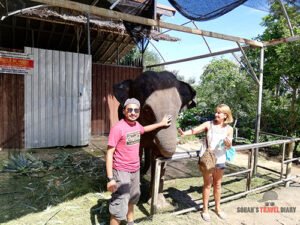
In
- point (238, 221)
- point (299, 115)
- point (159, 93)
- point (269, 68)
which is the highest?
point (269, 68)

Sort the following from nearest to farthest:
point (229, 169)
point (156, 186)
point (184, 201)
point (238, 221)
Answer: point (156, 186)
point (238, 221)
point (184, 201)
point (229, 169)

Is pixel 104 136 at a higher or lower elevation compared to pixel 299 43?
lower

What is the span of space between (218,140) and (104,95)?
6062mm

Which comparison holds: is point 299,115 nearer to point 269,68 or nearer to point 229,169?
point 269,68

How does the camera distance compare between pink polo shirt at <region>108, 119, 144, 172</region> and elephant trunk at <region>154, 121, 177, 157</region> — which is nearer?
pink polo shirt at <region>108, 119, 144, 172</region>

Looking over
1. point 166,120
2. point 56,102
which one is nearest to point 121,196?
point 166,120

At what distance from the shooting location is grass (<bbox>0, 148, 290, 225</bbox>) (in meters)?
3.05

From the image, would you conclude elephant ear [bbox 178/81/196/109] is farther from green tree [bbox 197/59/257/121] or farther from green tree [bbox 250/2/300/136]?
green tree [bbox 197/59/257/121]

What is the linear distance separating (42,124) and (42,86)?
0.90m

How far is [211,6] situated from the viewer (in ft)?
10.6

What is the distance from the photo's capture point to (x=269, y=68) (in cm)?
641

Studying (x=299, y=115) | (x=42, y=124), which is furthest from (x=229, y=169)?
(x=42, y=124)

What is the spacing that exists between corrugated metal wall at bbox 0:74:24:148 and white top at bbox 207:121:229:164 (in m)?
4.70

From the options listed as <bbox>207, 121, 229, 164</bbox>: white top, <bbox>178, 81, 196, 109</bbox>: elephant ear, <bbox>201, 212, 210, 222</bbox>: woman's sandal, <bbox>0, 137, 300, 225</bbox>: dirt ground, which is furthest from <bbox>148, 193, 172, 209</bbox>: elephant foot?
<bbox>178, 81, 196, 109</bbox>: elephant ear
